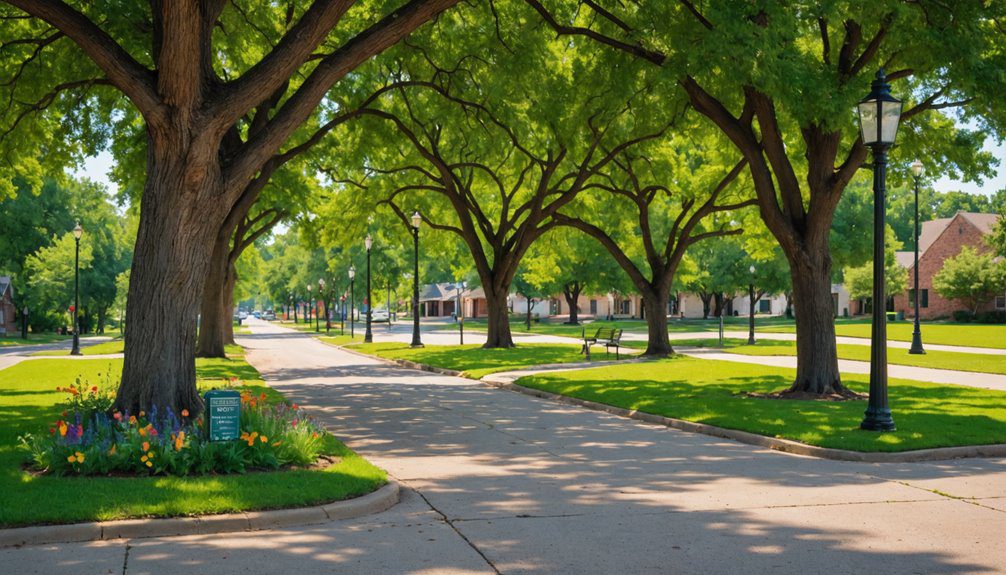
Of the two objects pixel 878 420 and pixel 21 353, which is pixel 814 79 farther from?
pixel 21 353

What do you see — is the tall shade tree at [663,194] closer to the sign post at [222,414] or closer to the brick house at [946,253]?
the sign post at [222,414]

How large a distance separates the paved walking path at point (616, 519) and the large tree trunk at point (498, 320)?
23.2m

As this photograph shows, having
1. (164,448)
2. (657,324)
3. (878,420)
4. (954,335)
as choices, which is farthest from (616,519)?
(954,335)

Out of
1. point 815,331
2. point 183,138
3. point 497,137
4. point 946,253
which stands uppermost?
point 497,137

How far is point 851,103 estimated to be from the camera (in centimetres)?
1550

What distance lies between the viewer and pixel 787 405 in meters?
16.1

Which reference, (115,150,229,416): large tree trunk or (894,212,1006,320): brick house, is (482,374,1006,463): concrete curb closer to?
(115,150,229,416): large tree trunk

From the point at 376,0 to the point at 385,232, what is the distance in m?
22.2

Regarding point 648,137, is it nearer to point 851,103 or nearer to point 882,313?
point 851,103

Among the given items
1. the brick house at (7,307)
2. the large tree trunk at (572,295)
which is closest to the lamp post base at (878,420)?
the large tree trunk at (572,295)

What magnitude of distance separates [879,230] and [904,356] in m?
20.0

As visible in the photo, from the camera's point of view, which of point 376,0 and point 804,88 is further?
point 376,0

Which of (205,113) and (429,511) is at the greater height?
(205,113)

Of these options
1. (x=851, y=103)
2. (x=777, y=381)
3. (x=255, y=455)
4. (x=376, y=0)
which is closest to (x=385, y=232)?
(x=376, y=0)
